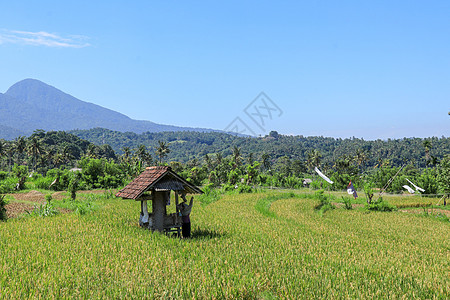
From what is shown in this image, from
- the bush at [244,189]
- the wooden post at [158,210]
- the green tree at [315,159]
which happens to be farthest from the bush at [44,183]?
the green tree at [315,159]

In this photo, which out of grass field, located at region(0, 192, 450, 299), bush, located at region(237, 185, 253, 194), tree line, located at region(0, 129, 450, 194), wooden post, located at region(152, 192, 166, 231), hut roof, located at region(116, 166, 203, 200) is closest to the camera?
grass field, located at region(0, 192, 450, 299)

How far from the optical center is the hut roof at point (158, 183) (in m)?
12.5

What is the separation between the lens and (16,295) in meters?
6.55

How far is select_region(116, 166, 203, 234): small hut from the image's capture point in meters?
12.6

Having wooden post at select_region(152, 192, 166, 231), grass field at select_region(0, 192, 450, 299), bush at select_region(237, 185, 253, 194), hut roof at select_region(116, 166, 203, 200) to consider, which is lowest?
bush at select_region(237, 185, 253, 194)

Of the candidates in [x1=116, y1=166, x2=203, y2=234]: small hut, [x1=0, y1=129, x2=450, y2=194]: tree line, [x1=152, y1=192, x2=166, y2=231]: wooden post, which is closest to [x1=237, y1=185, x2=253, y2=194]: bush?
[x1=0, y1=129, x2=450, y2=194]: tree line

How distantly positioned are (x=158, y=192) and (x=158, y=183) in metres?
0.75

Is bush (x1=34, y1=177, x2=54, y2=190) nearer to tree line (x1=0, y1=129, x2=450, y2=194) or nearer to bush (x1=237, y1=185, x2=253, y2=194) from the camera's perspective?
tree line (x1=0, y1=129, x2=450, y2=194)

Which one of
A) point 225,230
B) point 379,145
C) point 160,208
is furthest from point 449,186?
point 379,145

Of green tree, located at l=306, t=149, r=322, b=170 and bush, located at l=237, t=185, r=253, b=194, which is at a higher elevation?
green tree, located at l=306, t=149, r=322, b=170

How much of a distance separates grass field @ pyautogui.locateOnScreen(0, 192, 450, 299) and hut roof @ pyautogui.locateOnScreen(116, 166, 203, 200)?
156 cm

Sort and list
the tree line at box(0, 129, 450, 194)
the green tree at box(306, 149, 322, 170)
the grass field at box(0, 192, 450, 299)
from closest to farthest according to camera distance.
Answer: the grass field at box(0, 192, 450, 299)
the tree line at box(0, 129, 450, 194)
the green tree at box(306, 149, 322, 170)

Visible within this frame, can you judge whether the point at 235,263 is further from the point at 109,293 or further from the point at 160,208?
the point at 160,208

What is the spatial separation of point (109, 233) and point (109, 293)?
618cm
